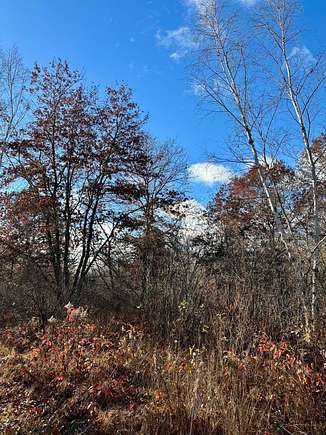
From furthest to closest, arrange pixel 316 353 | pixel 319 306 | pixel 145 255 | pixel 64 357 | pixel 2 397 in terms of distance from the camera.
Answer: pixel 145 255 → pixel 319 306 → pixel 64 357 → pixel 2 397 → pixel 316 353

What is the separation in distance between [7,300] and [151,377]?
6.46 m

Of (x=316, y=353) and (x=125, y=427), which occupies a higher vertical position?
(x=316, y=353)

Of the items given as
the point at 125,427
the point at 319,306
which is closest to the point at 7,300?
the point at 125,427

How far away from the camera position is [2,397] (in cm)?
438

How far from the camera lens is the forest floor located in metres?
3.34

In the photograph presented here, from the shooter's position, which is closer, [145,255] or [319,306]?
[319,306]

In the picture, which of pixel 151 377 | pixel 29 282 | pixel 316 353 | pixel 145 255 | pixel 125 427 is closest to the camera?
pixel 125 427

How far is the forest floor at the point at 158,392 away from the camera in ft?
10.9

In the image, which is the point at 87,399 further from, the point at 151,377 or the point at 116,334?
the point at 116,334

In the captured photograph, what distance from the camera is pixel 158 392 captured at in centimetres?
409

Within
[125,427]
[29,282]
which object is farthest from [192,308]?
[29,282]

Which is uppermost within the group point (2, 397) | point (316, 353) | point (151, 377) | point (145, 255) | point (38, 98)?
point (38, 98)

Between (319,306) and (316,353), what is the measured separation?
1857 millimetres

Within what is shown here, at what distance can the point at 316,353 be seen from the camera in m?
4.11
